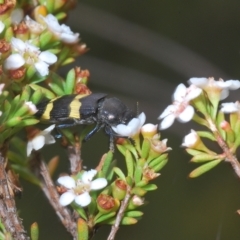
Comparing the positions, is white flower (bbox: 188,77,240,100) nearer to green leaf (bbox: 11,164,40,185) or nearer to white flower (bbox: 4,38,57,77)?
white flower (bbox: 4,38,57,77)

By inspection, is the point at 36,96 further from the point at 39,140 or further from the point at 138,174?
the point at 138,174

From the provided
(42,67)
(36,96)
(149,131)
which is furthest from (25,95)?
(149,131)

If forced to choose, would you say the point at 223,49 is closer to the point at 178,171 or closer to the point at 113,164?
the point at 178,171

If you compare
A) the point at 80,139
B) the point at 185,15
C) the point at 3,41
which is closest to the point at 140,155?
the point at 80,139

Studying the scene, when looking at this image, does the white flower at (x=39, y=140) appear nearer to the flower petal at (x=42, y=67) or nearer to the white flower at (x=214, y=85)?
the flower petal at (x=42, y=67)

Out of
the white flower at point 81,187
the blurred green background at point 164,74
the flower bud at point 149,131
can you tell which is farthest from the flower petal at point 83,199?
the blurred green background at point 164,74

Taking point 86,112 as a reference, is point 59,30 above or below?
above
